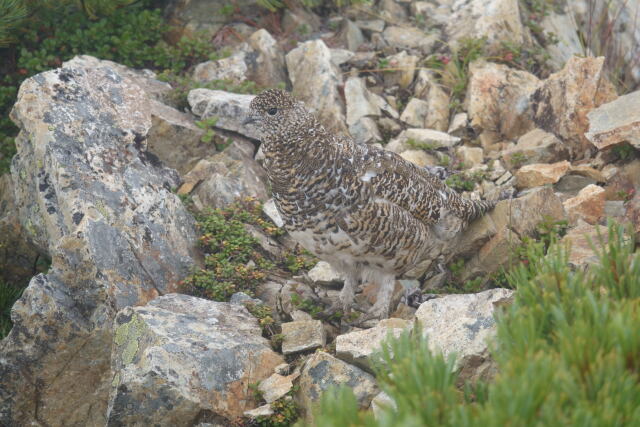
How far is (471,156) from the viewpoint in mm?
7461

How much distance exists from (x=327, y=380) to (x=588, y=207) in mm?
2960


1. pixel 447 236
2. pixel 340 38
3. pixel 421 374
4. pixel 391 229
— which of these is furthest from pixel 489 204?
pixel 421 374

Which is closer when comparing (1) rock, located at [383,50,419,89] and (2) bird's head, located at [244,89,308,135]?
(2) bird's head, located at [244,89,308,135]

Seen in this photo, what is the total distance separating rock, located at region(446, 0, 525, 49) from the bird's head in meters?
3.68

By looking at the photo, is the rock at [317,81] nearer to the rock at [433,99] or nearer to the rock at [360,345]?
the rock at [433,99]

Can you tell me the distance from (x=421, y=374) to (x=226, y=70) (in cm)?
642

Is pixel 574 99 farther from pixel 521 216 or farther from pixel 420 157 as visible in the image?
pixel 521 216

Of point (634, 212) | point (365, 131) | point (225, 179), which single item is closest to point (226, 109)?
point (225, 179)

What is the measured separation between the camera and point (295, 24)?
909 cm

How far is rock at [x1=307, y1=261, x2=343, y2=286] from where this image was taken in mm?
6473

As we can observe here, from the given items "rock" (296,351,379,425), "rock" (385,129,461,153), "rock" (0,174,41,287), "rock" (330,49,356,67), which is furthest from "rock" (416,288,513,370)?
"rock" (330,49,356,67)

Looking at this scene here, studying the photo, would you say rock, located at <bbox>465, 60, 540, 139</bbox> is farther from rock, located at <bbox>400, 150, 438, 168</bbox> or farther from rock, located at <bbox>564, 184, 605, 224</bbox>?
rock, located at <bbox>564, 184, 605, 224</bbox>

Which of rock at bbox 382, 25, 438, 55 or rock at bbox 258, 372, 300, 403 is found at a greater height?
rock at bbox 382, 25, 438, 55

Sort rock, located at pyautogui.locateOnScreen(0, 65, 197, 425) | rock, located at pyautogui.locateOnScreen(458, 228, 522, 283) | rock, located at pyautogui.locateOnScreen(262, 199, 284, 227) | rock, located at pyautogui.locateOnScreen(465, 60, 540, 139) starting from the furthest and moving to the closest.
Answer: rock, located at pyautogui.locateOnScreen(465, 60, 540, 139) < rock, located at pyautogui.locateOnScreen(262, 199, 284, 227) < rock, located at pyautogui.locateOnScreen(458, 228, 522, 283) < rock, located at pyautogui.locateOnScreen(0, 65, 197, 425)
